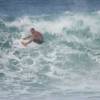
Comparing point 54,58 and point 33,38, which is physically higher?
point 33,38

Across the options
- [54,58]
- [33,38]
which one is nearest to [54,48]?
[54,58]

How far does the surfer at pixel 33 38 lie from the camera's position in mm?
3270

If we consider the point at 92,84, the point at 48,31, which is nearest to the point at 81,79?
the point at 92,84

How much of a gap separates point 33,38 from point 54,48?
0.21 metres

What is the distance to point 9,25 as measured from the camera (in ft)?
10.8

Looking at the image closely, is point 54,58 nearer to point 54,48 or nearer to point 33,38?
point 54,48

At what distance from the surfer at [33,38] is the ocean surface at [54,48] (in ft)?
0.11

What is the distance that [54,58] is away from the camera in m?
3.31

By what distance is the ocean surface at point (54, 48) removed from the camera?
3.27 m

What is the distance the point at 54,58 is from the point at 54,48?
0.09 metres

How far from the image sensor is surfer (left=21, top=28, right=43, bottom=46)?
3.27 meters

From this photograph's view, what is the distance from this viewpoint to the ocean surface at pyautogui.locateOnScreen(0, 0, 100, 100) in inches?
129

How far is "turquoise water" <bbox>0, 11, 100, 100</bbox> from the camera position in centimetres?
327

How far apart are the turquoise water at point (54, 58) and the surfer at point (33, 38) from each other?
37 millimetres
